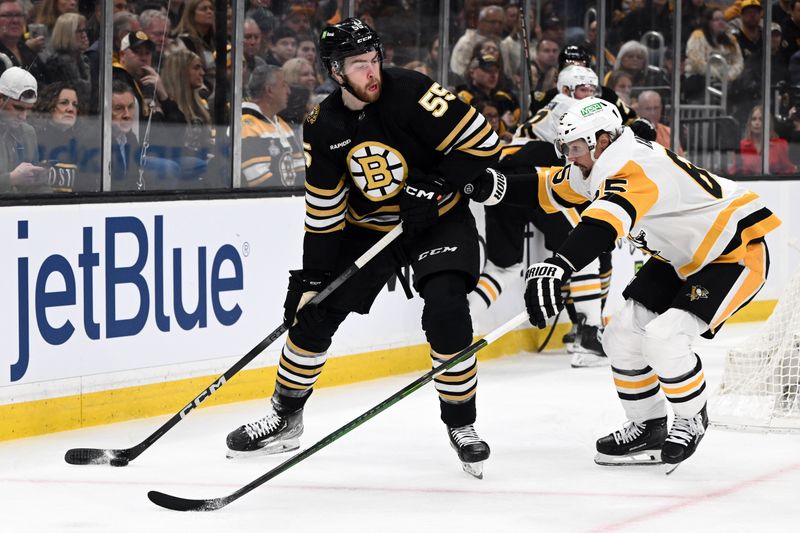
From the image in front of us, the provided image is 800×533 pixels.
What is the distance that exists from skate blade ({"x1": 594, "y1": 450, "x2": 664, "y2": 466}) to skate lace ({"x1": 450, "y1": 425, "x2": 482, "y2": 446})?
1.35ft

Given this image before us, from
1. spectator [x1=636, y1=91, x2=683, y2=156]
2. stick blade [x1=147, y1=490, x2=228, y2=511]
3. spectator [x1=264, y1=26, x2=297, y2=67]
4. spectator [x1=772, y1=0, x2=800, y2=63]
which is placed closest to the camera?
stick blade [x1=147, y1=490, x2=228, y2=511]

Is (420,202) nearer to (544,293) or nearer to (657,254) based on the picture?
(544,293)

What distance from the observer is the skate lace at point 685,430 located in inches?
151

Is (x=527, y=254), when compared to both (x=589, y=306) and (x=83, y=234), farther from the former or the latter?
(x=83, y=234)

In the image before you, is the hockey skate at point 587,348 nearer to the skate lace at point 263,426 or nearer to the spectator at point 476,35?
the spectator at point 476,35

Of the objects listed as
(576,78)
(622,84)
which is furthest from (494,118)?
(622,84)

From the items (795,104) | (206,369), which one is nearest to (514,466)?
(206,369)

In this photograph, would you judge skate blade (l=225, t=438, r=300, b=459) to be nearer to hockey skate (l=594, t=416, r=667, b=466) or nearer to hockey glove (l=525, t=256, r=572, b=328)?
hockey skate (l=594, t=416, r=667, b=466)

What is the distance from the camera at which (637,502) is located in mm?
3604

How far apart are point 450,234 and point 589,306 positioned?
A: 2490 mm

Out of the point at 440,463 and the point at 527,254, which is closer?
the point at 440,463

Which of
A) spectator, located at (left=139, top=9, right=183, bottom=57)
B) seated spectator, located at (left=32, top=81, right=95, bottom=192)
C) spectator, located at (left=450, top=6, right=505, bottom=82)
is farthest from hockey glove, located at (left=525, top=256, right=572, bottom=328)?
spectator, located at (left=450, top=6, right=505, bottom=82)

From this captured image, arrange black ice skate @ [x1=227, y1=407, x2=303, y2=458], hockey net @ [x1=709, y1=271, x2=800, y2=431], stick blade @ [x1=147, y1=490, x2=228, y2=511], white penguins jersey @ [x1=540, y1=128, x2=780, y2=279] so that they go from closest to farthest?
stick blade @ [x1=147, y1=490, x2=228, y2=511], white penguins jersey @ [x1=540, y1=128, x2=780, y2=279], black ice skate @ [x1=227, y1=407, x2=303, y2=458], hockey net @ [x1=709, y1=271, x2=800, y2=431]

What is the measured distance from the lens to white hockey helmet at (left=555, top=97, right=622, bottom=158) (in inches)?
147
